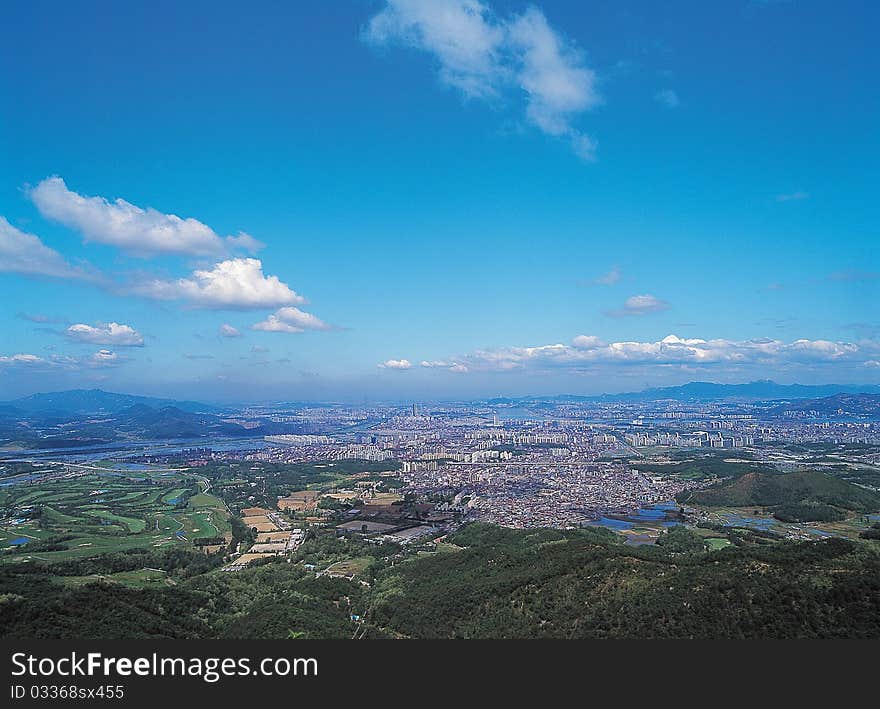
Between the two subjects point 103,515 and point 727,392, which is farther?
point 727,392

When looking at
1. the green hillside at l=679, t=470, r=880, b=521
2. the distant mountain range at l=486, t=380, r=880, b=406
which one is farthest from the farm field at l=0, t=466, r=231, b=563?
the distant mountain range at l=486, t=380, r=880, b=406

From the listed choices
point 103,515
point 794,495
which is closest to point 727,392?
point 794,495

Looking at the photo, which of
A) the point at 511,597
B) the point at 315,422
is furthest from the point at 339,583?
the point at 315,422

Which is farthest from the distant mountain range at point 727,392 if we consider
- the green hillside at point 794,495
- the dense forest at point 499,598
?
the dense forest at point 499,598

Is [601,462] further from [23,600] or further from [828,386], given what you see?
[828,386]

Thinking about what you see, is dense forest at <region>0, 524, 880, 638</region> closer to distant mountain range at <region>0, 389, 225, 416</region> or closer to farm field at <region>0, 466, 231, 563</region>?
farm field at <region>0, 466, 231, 563</region>

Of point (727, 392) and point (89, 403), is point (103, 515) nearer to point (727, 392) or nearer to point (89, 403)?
point (89, 403)
